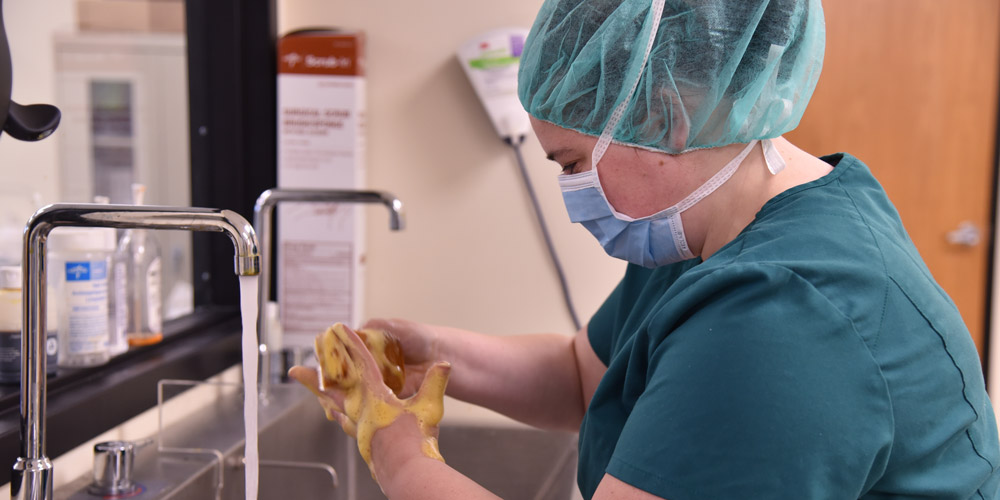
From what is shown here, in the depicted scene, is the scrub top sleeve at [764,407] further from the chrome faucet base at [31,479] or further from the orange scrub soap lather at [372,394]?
the chrome faucet base at [31,479]

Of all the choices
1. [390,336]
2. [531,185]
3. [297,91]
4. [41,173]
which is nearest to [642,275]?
[390,336]

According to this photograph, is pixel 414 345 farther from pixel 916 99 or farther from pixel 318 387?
pixel 916 99

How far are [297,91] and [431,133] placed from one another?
29 cm

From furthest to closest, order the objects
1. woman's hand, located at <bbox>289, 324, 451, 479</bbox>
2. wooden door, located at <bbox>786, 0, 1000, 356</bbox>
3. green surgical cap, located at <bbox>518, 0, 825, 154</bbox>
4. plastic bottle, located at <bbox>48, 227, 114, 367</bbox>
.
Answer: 1. wooden door, located at <bbox>786, 0, 1000, 356</bbox>
2. plastic bottle, located at <bbox>48, 227, 114, 367</bbox>
3. woman's hand, located at <bbox>289, 324, 451, 479</bbox>
4. green surgical cap, located at <bbox>518, 0, 825, 154</bbox>

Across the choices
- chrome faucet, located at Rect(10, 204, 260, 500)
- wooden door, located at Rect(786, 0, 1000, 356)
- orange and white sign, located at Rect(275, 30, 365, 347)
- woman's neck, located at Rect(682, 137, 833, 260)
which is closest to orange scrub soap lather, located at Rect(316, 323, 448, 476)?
chrome faucet, located at Rect(10, 204, 260, 500)

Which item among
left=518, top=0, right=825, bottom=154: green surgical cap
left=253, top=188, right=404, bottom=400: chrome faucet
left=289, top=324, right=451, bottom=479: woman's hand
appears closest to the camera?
left=518, top=0, right=825, bottom=154: green surgical cap

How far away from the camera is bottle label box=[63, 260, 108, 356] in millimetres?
1097

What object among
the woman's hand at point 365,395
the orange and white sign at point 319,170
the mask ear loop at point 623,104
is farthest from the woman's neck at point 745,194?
the orange and white sign at point 319,170

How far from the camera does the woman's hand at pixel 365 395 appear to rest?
893mm

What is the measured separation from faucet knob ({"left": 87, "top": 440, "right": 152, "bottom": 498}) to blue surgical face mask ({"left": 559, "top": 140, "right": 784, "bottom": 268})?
0.61 metres

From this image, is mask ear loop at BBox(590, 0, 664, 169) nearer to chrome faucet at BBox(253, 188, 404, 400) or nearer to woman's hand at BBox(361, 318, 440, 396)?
woman's hand at BBox(361, 318, 440, 396)

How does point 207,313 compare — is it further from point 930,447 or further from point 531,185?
point 930,447

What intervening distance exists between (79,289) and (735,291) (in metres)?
0.88

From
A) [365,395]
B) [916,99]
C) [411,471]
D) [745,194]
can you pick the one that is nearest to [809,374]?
[745,194]
